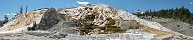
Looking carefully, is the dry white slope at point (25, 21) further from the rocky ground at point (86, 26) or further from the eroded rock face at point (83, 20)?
the eroded rock face at point (83, 20)

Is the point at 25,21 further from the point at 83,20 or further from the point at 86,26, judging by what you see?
the point at 86,26

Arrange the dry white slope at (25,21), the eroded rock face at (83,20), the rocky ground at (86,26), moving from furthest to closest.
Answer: the dry white slope at (25,21)
the eroded rock face at (83,20)
the rocky ground at (86,26)

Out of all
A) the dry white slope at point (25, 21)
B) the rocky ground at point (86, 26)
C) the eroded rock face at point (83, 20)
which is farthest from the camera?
the dry white slope at point (25, 21)

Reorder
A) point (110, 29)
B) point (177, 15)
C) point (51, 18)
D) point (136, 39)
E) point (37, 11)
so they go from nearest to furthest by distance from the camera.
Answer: point (136, 39)
point (110, 29)
point (51, 18)
point (37, 11)
point (177, 15)

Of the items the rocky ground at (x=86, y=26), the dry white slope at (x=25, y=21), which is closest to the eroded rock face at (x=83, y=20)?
the rocky ground at (x=86, y=26)

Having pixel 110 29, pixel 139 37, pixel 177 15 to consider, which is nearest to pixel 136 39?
pixel 139 37

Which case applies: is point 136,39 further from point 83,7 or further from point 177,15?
point 177,15

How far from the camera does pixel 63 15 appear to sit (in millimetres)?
40094

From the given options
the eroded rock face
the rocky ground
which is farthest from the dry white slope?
the eroded rock face

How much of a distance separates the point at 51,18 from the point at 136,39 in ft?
35.0

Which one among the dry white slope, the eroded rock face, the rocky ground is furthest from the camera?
the dry white slope

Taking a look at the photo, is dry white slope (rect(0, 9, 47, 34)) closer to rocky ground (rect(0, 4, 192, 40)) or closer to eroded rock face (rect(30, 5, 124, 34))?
rocky ground (rect(0, 4, 192, 40))

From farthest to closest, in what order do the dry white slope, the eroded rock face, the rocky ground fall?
the dry white slope < the eroded rock face < the rocky ground

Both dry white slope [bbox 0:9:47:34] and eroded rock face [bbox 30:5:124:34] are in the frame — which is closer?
eroded rock face [bbox 30:5:124:34]
